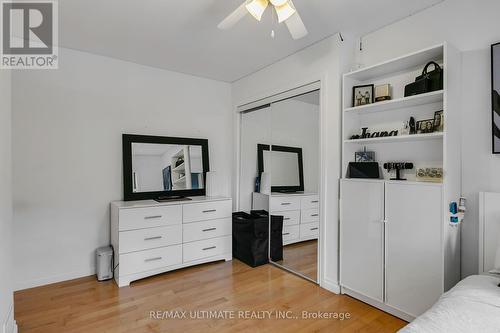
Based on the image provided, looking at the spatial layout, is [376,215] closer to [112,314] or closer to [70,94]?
[112,314]

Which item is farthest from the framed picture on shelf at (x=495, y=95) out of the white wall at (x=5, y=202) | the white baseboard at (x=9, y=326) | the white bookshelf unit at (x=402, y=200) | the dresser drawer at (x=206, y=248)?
the white baseboard at (x=9, y=326)

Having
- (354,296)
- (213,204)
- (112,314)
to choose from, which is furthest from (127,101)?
(354,296)

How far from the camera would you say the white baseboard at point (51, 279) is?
2.62 metres

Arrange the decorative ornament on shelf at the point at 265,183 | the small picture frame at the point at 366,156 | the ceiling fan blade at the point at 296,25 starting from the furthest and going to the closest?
the decorative ornament on shelf at the point at 265,183
the small picture frame at the point at 366,156
the ceiling fan blade at the point at 296,25

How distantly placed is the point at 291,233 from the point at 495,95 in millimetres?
2232

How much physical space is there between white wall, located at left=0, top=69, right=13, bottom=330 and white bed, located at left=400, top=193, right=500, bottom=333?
2162mm

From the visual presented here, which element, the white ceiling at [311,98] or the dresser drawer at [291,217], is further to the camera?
the dresser drawer at [291,217]

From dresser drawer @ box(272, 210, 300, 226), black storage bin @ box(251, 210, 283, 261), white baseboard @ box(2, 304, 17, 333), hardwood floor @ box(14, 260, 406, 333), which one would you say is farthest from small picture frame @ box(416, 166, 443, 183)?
white baseboard @ box(2, 304, 17, 333)

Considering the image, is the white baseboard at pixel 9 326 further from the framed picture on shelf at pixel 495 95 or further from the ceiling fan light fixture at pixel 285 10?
the framed picture on shelf at pixel 495 95

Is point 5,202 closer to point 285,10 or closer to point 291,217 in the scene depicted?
point 285,10

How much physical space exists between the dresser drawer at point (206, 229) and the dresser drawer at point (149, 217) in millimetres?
175

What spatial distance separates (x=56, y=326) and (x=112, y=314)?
0.38 m

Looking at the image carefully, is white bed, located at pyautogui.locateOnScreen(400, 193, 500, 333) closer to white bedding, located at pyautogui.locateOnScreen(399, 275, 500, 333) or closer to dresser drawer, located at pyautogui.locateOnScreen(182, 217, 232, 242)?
white bedding, located at pyautogui.locateOnScreen(399, 275, 500, 333)

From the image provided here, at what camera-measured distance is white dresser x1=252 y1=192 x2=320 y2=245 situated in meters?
2.87
